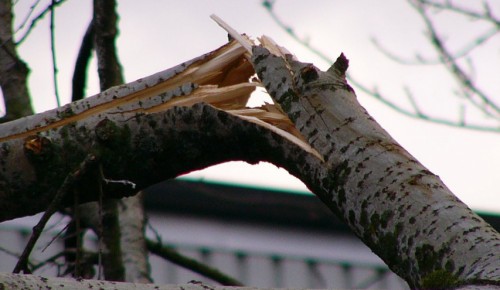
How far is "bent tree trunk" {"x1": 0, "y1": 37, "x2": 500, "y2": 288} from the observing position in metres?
1.39

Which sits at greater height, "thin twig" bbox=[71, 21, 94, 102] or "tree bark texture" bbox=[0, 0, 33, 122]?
"thin twig" bbox=[71, 21, 94, 102]

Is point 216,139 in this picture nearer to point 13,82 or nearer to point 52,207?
point 52,207

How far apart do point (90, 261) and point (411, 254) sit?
1704 millimetres

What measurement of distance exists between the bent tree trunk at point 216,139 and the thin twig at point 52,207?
0.03 metres

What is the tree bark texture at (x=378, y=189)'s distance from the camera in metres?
1.16

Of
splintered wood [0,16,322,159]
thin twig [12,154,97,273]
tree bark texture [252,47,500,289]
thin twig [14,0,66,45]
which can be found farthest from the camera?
thin twig [14,0,66,45]

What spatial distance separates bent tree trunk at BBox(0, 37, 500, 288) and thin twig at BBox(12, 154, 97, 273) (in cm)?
3

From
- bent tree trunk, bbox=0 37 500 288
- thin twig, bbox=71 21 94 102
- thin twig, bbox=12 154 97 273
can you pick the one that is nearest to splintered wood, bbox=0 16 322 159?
bent tree trunk, bbox=0 37 500 288

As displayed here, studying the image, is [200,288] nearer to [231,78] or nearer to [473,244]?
[473,244]

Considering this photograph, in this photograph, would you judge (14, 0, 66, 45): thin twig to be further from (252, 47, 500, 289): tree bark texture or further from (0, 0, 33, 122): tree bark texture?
(252, 47, 500, 289): tree bark texture

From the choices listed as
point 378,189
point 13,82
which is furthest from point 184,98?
point 13,82

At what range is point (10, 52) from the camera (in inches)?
90.4

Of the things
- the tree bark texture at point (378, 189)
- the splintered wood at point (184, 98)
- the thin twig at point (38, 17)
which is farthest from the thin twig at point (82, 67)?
the tree bark texture at point (378, 189)

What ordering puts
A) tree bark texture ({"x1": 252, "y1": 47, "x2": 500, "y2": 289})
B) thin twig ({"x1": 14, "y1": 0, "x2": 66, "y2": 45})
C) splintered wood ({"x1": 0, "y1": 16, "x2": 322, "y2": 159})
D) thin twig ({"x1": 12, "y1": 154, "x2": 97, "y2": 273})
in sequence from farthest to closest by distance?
1. thin twig ({"x1": 14, "y1": 0, "x2": 66, "y2": 45})
2. splintered wood ({"x1": 0, "y1": 16, "x2": 322, "y2": 159})
3. thin twig ({"x1": 12, "y1": 154, "x2": 97, "y2": 273})
4. tree bark texture ({"x1": 252, "y1": 47, "x2": 500, "y2": 289})
